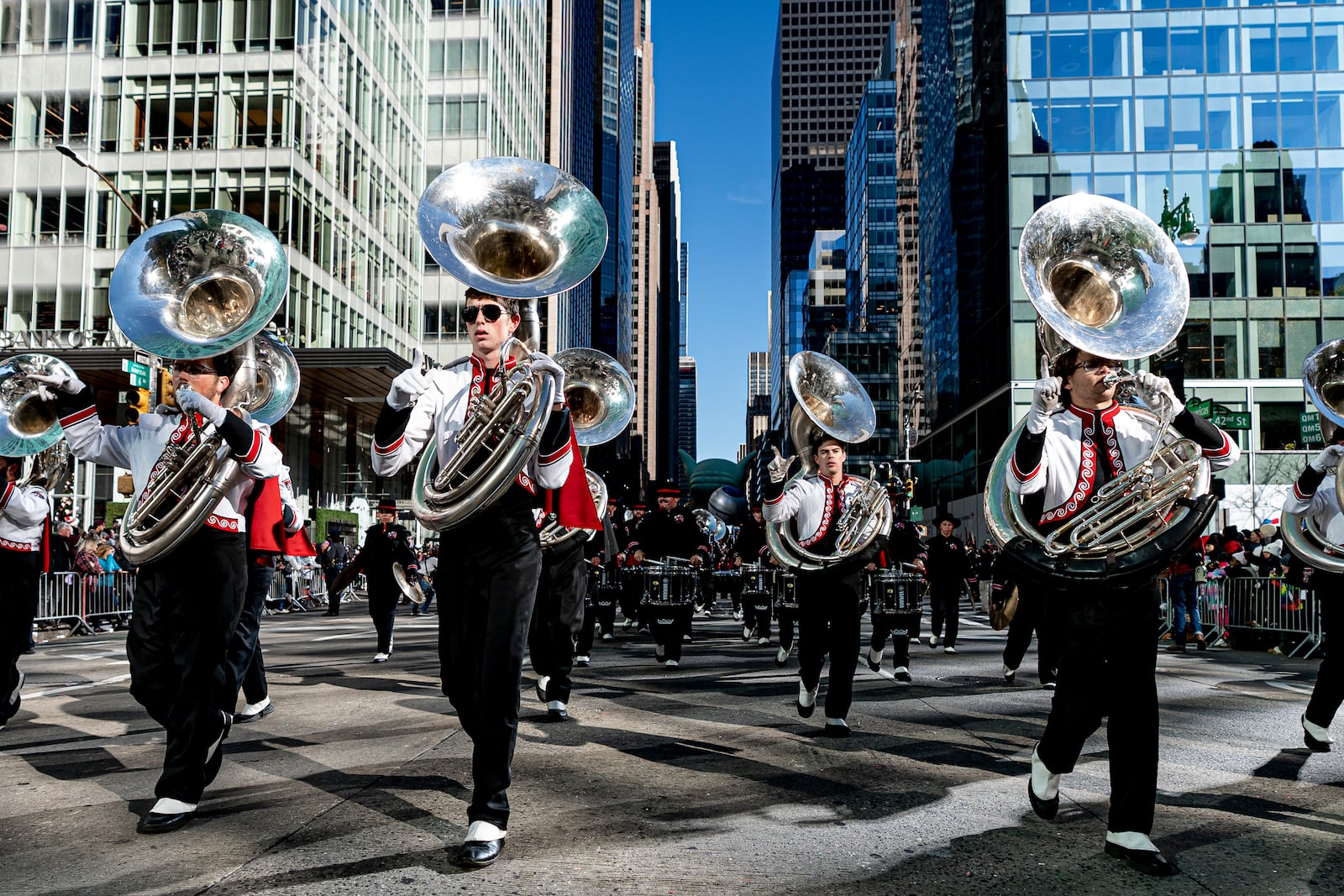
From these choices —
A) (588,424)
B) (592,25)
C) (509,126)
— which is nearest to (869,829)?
(588,424)

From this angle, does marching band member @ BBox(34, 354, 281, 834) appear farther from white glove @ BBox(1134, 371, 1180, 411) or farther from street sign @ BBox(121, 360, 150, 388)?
street sign @ BBox(121, 360, 150, 388)

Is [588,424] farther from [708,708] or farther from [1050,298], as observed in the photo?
[1050,298]

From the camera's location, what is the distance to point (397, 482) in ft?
158

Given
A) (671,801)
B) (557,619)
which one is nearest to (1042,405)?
(671,801)

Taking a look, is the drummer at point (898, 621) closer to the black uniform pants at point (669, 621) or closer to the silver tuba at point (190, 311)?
the black uniform pants at point (669, 621)

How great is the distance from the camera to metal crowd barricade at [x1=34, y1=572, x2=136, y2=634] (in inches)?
683

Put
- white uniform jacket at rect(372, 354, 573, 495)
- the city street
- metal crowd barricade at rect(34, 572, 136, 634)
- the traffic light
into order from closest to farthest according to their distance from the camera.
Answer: the city street < white uniform jacket at rect(372, 354, 573, 495) < the traffic light < metal crowd barricade at rect(34, 572, 136, 634)

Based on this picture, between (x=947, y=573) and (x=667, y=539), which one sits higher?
(x=667, y=539)

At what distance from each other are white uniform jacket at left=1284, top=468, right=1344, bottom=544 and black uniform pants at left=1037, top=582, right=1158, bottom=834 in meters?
2.96

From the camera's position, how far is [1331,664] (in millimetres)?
6453

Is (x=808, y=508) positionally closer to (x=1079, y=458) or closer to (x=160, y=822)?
(x=1079, y=458)

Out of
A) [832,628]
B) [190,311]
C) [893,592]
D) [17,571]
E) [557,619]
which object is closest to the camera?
[190,311]

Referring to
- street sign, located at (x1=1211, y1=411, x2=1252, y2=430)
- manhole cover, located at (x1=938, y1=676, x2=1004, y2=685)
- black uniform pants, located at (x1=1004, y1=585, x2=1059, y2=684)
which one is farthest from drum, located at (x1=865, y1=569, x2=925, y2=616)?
street sign, located at (x1=1211, y1=411, x2=1252, y2=430)

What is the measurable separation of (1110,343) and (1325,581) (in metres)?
2.78
